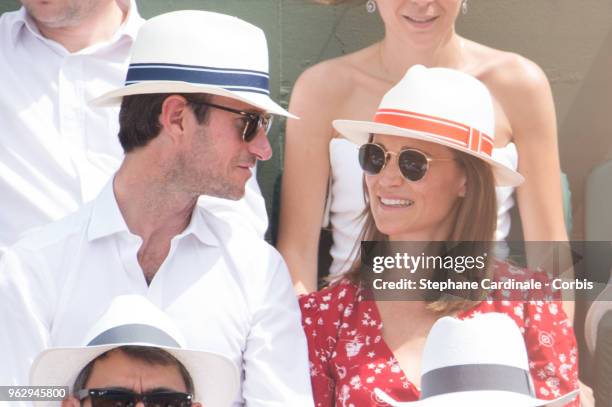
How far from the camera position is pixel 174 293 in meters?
3.18

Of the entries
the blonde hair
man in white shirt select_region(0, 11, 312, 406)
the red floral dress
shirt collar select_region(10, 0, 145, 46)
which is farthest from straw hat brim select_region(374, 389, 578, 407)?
shirt collar select_region(10, 0, 145, 46)

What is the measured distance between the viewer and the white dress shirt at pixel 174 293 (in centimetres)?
305

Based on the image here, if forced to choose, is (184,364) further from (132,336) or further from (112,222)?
(112,222)

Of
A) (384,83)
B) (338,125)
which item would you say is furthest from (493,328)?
(384,83)

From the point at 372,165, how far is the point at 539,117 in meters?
0.61

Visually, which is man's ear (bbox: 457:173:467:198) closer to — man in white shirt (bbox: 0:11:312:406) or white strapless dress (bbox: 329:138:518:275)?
white strapless dress (bbox: 329:138:518:275)

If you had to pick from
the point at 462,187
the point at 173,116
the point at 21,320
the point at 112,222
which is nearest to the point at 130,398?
the point at 21,320

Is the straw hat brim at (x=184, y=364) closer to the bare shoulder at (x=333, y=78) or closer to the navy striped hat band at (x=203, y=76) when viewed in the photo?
the navy striped hat band at (x=203, y=76)

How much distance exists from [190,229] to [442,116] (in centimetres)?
64

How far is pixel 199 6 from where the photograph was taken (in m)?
4.26

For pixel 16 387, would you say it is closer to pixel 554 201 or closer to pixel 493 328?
pixel 493 328

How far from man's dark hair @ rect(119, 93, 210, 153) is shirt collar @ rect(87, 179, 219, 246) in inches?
4.4

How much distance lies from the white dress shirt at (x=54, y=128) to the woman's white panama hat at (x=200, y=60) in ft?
1.02

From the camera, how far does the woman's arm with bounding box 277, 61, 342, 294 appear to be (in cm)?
368
